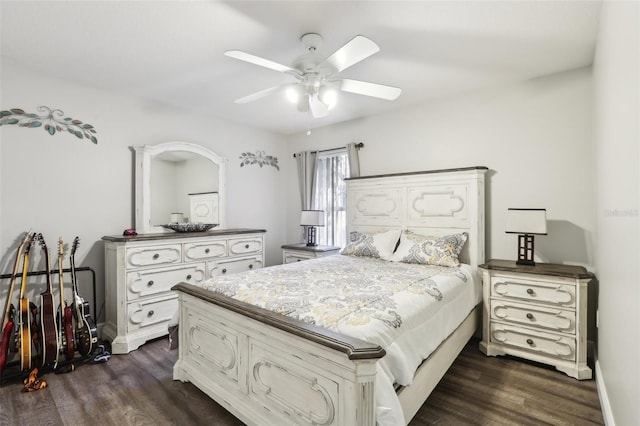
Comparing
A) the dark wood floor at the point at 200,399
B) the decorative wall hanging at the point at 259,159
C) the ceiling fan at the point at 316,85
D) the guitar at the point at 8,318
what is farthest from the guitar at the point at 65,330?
the decorative wall hanging at the point at 259,159

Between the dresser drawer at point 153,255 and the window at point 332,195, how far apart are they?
6.86 feet

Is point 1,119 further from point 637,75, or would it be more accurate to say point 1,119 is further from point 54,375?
point 637,75

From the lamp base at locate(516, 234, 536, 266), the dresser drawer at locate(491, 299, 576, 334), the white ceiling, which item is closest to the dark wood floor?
the dresser drawer at locate(491, 299, 576, 334)

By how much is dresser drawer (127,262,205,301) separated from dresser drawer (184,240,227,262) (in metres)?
0.09

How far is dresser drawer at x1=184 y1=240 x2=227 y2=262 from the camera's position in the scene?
3439 mm

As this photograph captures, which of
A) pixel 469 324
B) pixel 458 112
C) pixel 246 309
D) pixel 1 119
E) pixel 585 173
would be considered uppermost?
pixel 458 112

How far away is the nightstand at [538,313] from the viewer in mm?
2439

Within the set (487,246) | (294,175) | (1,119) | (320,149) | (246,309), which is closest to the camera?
(246,309)

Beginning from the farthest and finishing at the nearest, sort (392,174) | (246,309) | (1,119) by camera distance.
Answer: (392,174) < (1,119) < (246,309)

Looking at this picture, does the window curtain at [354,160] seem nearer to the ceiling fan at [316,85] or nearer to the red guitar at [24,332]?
the ceiling fan at [316,85]

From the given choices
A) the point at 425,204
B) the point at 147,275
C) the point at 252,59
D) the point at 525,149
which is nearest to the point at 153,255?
the point at 147,275

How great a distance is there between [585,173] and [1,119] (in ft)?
16.8

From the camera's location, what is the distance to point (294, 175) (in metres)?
5.16

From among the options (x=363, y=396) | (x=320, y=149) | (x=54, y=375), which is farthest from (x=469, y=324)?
(x=54, y=375)
